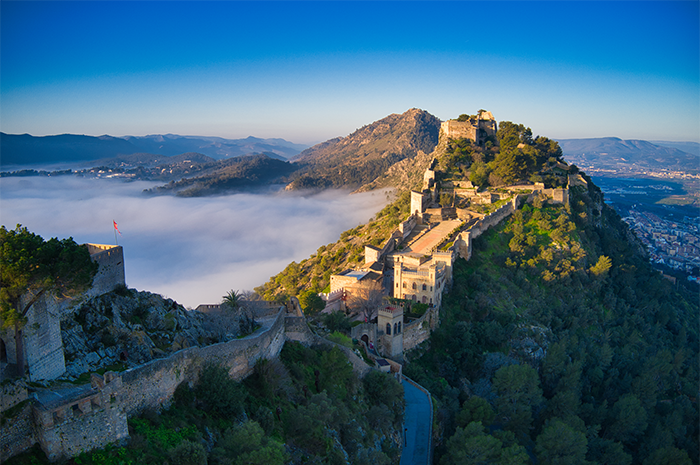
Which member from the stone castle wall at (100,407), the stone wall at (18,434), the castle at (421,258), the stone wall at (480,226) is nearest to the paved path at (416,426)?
the castle at (421,258)

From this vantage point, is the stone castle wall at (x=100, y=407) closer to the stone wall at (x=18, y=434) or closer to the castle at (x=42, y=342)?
the stone wall at (x=18, y=434)

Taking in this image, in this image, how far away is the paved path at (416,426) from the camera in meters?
21.4

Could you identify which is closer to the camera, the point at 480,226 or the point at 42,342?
the point at 42,342

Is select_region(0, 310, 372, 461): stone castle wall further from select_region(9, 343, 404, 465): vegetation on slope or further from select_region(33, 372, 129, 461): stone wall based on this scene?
select_region(9, 343, 404, 465): vegetation on slope

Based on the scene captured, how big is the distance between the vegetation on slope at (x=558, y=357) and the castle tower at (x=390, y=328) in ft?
5.64

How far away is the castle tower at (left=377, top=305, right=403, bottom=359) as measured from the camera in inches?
1058

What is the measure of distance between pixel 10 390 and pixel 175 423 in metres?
3.93

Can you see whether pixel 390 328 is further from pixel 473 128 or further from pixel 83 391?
pixel 473 128

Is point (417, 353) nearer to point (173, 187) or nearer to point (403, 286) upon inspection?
point (403, 286)

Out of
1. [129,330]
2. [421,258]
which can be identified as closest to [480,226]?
[421,258]

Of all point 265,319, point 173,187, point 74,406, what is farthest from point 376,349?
point 173,187

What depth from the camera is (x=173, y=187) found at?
538 ft

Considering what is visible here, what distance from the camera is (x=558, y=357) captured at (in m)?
34.0

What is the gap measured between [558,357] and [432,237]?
545 inches
